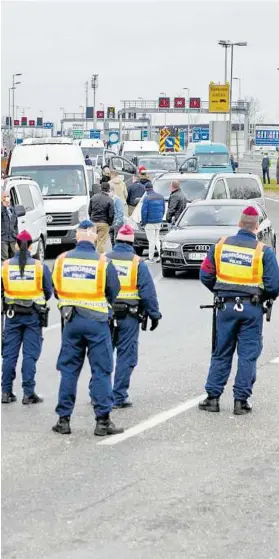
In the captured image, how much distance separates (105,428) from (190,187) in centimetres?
2060

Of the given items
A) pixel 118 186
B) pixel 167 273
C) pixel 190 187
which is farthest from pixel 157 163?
pixel 167 273

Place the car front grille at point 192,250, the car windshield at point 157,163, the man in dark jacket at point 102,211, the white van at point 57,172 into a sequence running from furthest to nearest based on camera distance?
the car windshield at point 157,163 < the white van at point 57,172 < the man in dark jacket at point 102,211 < the car front grille at point 192,250

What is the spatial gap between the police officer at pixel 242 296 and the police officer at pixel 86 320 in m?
1.29

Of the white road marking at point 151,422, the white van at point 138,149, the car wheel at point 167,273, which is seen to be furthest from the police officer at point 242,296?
the white van at point 138,149

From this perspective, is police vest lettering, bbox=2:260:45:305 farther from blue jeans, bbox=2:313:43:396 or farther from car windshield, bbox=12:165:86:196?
car windshield, bbox=12:165:86:196

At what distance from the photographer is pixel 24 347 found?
1116 centimetres

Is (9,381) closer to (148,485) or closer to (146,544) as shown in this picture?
(148,485)

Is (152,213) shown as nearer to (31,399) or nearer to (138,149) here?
(31,399)

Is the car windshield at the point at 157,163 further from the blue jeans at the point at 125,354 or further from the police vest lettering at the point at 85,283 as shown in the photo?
the police vest lettering at the point at 85,283

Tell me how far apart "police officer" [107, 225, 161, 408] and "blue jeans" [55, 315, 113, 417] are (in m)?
0.89

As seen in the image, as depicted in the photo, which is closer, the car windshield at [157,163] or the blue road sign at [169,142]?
the car windshield at [157,163]

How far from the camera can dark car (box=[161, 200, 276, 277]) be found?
21.9 metres

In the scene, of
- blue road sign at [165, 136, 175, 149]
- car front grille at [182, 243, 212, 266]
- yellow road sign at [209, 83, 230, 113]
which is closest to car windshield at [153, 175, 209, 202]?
car front grille at [182, 243, 212, 266]

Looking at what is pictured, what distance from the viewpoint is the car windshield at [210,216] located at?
23062 mm
